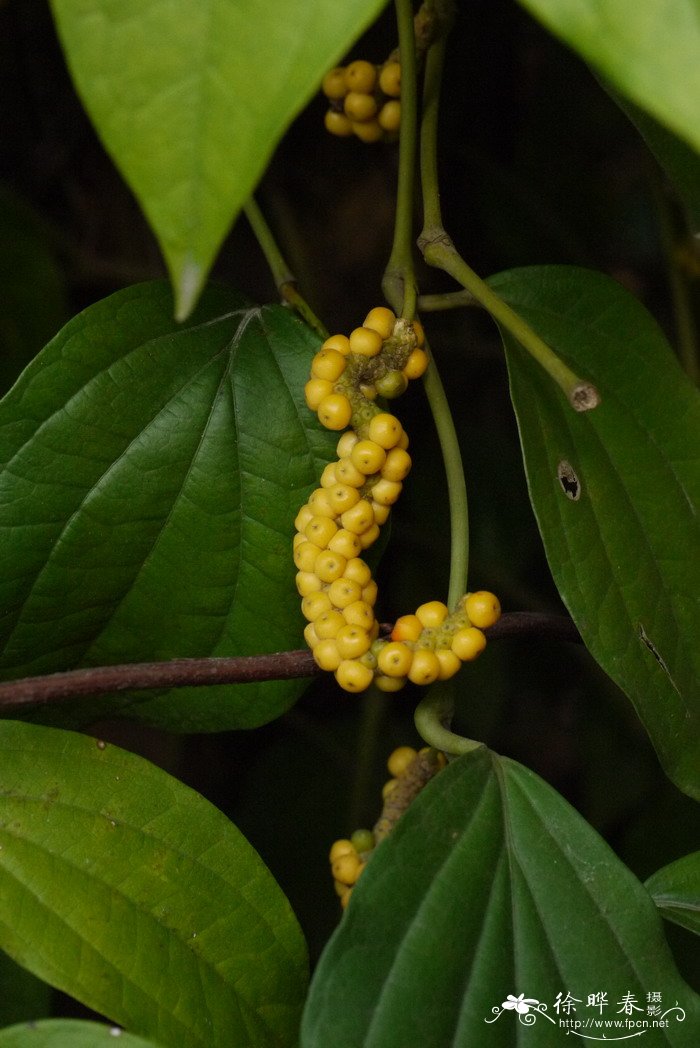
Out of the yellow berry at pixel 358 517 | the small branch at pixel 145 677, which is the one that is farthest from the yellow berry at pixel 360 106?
the small branch at pixel 145 677

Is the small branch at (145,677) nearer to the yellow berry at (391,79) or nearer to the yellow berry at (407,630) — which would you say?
the yellow berry at (407,630)

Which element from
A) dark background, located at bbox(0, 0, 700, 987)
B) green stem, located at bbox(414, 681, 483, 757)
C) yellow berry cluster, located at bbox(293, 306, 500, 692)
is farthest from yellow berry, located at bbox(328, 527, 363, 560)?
dark background, located at bbox(0, 0, 700, 987)

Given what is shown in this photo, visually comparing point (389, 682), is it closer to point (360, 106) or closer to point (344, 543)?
point (344, 543)

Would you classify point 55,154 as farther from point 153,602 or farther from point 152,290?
point 153,602

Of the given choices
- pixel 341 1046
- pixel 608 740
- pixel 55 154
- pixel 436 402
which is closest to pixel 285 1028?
pixel 341 1046

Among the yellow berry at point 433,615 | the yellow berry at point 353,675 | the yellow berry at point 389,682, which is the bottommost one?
the yellow berry at point 389,682
